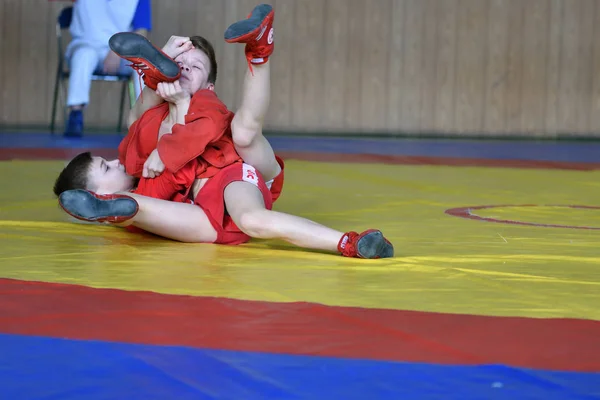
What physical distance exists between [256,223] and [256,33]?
415 millimetres

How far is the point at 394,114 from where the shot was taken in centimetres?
802

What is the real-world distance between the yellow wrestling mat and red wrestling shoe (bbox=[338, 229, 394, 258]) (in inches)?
1.2

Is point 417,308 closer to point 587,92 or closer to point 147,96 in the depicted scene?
point 147,96

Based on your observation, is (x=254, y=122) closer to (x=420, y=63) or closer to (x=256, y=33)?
(x=256, y=33)

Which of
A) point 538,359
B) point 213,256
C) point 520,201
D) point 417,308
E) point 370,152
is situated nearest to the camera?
point 538,359

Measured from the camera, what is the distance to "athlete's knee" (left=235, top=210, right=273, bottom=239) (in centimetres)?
219

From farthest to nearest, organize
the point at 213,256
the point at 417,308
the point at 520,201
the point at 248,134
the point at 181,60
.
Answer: the point at 520,201 → the point at 181,60 → the point at 248,134 → the point at 213,256 → the point at 417,308

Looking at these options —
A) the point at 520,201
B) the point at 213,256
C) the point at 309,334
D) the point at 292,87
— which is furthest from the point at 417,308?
the point at 292,87

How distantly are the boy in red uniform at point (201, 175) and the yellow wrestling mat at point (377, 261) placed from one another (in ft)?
0.17

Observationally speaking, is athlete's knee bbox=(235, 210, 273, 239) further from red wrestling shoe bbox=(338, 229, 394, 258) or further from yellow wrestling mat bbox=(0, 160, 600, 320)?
red wrestling shoe bbox=(338, 229, 394, 258)

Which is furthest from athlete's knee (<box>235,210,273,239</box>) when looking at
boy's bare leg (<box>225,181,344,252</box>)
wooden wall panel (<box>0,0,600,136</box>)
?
wooden wall panel (<box>0,0,600,136</box>)

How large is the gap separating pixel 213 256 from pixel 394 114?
19.7ft

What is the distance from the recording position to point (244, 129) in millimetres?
2297

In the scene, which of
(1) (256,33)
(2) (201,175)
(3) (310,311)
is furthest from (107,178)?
(3) (310,311)
